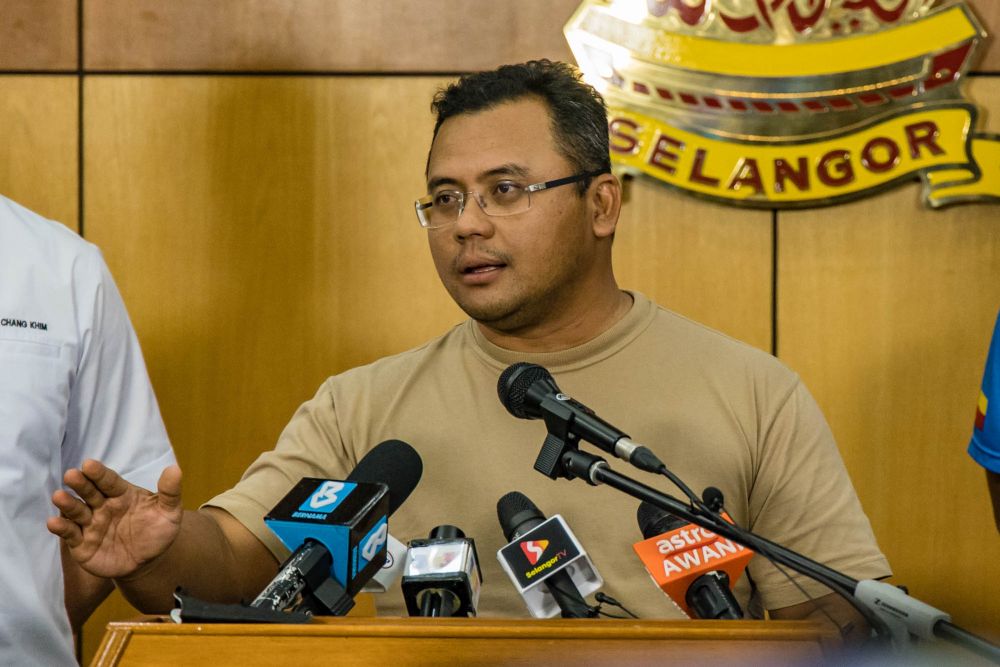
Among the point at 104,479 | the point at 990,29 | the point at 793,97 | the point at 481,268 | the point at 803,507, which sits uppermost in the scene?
the point at 990,29

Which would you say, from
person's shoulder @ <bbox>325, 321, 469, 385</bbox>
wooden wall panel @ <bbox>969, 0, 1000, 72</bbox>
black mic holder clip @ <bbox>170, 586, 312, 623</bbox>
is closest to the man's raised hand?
black mic holder clip @ <bbox>170, 586, 312, 623</bbox>

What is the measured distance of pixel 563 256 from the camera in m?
1.86

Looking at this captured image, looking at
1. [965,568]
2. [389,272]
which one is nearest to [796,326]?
[965,568]

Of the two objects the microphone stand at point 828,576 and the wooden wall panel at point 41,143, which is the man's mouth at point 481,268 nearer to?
the microphone stand at point 828,576

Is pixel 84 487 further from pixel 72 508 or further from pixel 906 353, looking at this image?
pixel 906 353

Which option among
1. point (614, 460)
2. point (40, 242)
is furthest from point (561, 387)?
point (40, 242)

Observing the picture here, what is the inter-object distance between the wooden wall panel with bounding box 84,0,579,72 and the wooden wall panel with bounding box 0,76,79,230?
0.41 feet

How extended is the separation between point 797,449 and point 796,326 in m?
1.03

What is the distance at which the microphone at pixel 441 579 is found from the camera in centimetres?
119

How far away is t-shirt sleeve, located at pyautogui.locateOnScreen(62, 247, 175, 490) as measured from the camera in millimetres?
1851

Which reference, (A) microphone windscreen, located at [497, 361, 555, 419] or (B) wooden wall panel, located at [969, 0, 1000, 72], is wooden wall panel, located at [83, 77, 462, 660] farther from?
(A) microphone windscreen, located at [497, 361, 555, 419]

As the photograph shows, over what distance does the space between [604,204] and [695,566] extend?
0.88m

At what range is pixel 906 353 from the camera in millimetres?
2730

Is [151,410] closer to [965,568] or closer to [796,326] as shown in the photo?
[796,326]
